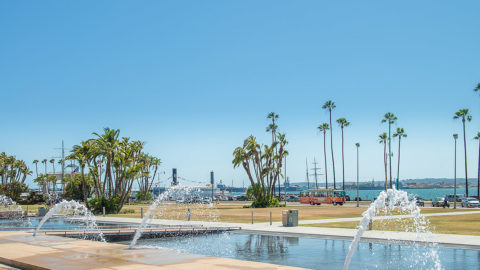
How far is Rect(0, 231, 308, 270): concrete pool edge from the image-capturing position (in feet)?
42.7

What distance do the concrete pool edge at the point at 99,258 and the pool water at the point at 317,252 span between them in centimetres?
287

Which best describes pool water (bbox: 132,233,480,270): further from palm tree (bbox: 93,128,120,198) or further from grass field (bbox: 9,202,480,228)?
palm tree (bbox: 93,128,120,198)

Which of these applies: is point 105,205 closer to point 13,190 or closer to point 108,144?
point 108,144

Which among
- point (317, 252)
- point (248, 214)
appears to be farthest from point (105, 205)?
point (317, 252)

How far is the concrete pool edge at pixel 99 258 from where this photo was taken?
13016mm

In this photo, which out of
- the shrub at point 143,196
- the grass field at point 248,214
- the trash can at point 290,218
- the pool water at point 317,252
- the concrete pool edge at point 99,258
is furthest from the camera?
the shrub at point 143,196

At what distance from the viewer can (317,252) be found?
18.3 meters

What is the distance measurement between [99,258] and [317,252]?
27.6 feet

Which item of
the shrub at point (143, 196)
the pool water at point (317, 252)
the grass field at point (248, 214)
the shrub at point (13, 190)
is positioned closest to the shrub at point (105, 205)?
the grass field at point (248, 214)

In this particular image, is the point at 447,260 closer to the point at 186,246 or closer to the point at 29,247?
the point at 186,246

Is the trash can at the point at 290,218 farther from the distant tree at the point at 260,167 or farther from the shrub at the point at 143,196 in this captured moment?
the shrub at the point at 143,196

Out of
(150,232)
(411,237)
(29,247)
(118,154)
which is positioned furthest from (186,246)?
(118,154)

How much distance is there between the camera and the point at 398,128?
349 feet

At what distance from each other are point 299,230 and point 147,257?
13.6 meters
